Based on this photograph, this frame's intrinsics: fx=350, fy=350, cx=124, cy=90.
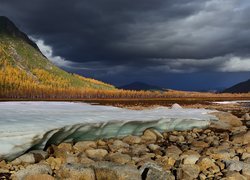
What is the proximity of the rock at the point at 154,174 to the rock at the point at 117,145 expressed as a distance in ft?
10.4

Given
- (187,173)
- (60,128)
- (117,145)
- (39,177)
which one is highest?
(60,128)

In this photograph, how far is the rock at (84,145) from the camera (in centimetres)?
1373

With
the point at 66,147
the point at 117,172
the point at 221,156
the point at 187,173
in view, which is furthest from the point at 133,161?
the point at 221,156

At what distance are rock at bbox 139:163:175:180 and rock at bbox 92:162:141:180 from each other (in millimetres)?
274

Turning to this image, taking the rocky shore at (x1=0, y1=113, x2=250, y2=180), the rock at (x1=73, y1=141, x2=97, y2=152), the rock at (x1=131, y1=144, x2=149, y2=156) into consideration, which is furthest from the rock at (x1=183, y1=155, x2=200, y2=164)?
the rock at (x1=73, y1=141, x2=97, y2=152)

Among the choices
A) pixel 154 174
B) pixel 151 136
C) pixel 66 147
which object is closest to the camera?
pixel 154 174

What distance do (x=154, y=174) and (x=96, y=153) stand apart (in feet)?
10.5

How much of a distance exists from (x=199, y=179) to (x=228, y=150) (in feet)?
11.4

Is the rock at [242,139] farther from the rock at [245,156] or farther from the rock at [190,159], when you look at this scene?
the rock at [190,159]

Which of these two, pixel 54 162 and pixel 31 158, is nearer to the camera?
pixel 31 158

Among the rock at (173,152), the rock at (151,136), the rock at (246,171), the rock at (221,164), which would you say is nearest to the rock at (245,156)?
the rock at (221,164)

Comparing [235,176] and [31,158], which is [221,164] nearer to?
[235,176]

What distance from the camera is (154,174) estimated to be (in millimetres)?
10680

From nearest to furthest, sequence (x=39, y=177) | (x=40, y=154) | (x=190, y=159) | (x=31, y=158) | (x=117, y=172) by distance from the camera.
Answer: (x=39, y=177) → (x=117, y=172) → (x=31, y=158) → (x=40, y=154) → (x=190, y=159)
